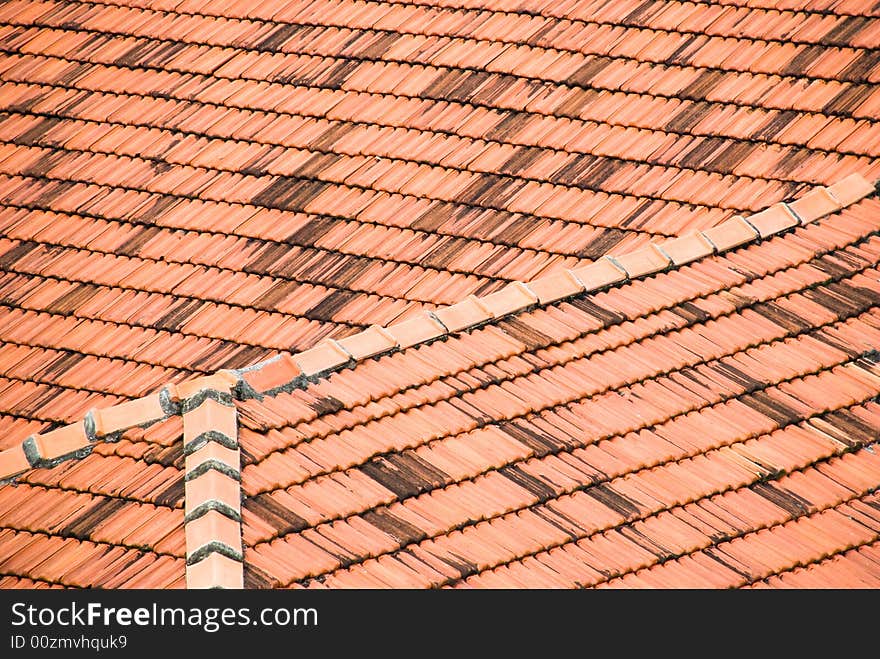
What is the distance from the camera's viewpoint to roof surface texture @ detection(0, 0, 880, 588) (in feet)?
18.8

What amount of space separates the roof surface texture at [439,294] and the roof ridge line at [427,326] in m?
0.02

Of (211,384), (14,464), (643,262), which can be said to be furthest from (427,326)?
(14,464)

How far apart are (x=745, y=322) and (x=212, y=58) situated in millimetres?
4527

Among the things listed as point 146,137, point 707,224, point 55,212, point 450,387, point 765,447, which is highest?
point 146,137

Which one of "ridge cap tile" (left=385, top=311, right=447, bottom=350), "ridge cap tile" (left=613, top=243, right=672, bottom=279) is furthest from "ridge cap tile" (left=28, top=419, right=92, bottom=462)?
"ridge cap tile" (left=613, top=243, right=672, bottom=279)

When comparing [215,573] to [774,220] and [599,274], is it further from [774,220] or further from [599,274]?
[774,220]

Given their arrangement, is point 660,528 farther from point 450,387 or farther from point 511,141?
point 511,141

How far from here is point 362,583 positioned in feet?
17.7

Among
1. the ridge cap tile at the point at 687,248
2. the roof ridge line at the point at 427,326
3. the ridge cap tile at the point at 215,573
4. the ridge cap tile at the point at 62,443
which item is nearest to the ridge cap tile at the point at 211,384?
the roof ridge line at the point at 427,326

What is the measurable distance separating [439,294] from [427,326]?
82 cm

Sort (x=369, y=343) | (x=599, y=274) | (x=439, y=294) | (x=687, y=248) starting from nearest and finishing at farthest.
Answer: (x=369, y=343) → (x=599, y=274) → (x=687, y=248) → (x=439, y=294)

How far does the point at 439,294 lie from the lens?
7422 mm

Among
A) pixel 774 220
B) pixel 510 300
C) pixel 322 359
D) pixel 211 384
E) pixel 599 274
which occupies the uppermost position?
pixel 774 220

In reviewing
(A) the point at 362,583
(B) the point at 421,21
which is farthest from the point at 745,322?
(B) the point at 421,21
